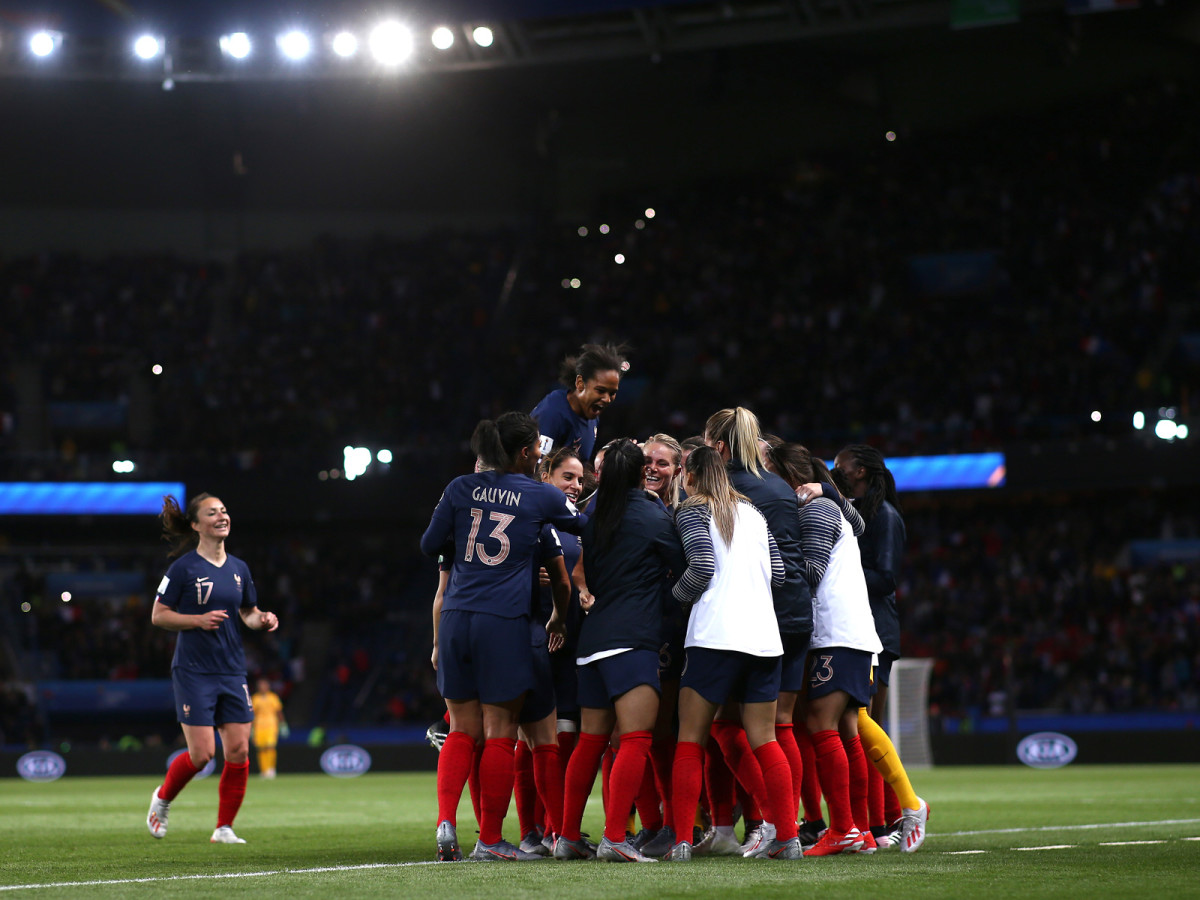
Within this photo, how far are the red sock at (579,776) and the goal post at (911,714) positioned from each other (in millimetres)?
15715

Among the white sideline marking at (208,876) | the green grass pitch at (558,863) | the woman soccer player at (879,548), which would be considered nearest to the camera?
the green grass pitch at (558,863)

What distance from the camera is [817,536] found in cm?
783

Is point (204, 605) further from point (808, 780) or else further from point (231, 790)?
point (808, 780)

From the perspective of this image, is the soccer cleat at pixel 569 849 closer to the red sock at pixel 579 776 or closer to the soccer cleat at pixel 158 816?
the red sock at pixel 579 776

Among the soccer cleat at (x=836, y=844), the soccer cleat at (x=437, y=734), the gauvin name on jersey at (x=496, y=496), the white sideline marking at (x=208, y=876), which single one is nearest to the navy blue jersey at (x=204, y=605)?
the soccer cleat at (x=437, y=734)

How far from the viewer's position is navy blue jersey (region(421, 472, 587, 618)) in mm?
7414

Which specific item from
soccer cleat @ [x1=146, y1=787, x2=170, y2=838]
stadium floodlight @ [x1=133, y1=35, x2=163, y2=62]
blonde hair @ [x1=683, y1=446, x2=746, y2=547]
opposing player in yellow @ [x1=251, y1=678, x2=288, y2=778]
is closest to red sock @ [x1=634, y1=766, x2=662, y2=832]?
blonde hair @ [x1=683, y1=446, x2=746, y2=547]

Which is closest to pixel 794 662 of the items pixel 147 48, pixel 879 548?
pixel 879 548

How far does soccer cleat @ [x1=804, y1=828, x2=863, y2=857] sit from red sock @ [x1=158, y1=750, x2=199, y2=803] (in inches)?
165

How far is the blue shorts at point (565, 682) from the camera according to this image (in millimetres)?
8070

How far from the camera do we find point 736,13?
2755 cm

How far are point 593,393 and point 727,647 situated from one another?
73.7 inches

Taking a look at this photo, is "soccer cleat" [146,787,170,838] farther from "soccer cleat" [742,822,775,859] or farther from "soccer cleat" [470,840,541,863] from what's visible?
"soccer cleat" [742,822,775,859]

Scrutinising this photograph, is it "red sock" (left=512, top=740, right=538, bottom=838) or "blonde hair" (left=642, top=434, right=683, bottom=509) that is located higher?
"blonde hair" (left=642, top=434, right=683, bottom=509)
